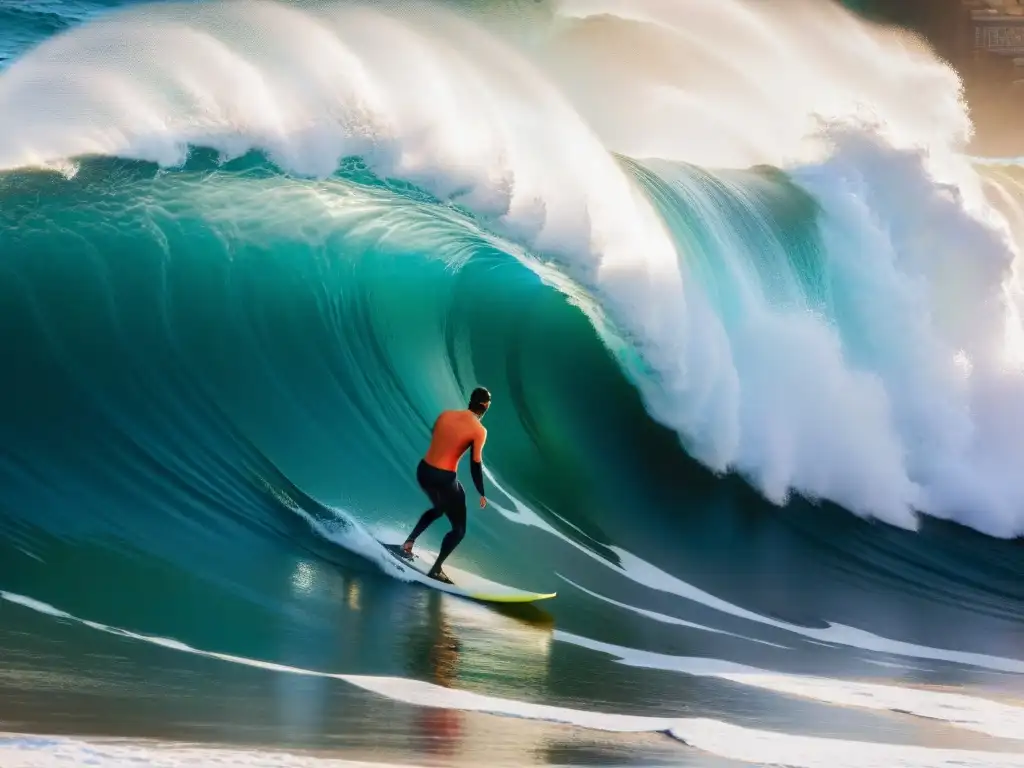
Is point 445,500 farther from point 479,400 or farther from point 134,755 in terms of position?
point 134,755

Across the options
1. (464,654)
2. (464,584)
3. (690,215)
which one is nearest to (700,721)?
(464,654)

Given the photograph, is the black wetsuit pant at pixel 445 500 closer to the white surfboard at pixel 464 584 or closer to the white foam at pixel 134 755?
the white surfboard at pixel 464 584

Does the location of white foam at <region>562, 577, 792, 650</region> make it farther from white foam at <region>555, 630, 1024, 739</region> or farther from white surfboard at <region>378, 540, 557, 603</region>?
white foam at <region>555, 630, 1024, 739</region>

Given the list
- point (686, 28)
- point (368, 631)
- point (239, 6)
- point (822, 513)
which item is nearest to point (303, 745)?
point (368, 631)

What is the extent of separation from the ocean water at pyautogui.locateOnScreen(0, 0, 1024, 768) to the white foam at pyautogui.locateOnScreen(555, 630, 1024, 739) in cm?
3

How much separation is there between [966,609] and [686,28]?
10.2m

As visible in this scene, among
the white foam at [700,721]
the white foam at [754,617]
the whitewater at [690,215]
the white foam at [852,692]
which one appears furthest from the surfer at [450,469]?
the whitewater at [690,215]

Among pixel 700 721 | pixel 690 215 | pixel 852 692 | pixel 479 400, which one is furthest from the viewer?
pixel 690 215

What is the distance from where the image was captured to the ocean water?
4.30 metres

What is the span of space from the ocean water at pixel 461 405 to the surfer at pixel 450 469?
25 centimetres

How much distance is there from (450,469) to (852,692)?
1856mm

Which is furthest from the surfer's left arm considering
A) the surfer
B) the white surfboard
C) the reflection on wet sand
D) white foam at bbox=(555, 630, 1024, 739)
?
white foam at bbox=(555, 630, 1024, 739)

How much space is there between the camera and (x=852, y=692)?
4.95m

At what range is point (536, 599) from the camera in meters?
5.66
